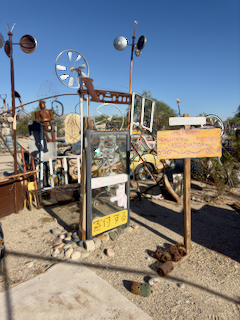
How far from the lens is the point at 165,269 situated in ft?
9.56

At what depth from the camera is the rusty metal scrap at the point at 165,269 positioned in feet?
9.47

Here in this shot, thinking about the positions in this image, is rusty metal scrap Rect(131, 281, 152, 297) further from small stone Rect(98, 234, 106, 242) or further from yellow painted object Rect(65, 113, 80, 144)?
yellow painted object Rect(65, 113, 80, 144)

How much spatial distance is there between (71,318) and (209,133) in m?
3.28

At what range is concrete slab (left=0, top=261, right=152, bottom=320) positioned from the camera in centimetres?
225

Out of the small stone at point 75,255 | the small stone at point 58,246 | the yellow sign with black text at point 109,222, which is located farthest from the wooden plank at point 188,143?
the small stone at point 58,246

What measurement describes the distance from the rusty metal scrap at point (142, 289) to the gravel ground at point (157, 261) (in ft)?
0.15

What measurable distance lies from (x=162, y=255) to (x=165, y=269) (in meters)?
0.36

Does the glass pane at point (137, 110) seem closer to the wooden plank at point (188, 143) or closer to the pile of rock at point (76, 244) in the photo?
the wooden plank at point (188, 143)

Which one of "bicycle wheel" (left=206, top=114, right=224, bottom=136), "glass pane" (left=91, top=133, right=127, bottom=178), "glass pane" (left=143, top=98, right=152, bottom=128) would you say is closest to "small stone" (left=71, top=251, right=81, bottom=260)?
"glass pane" (left=91, top=133, right=127, bottom=178)

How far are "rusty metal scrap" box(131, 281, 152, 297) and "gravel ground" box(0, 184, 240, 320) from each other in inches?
1.8

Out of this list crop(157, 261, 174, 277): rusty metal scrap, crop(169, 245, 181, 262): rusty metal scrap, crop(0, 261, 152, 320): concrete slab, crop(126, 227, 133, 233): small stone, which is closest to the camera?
crop(0, 261, 152, 320): concrete slab

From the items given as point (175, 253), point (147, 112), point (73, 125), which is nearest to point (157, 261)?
point (175, 253)

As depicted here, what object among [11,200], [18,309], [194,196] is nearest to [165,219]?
[194,196]

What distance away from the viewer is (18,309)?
7.58 feet
